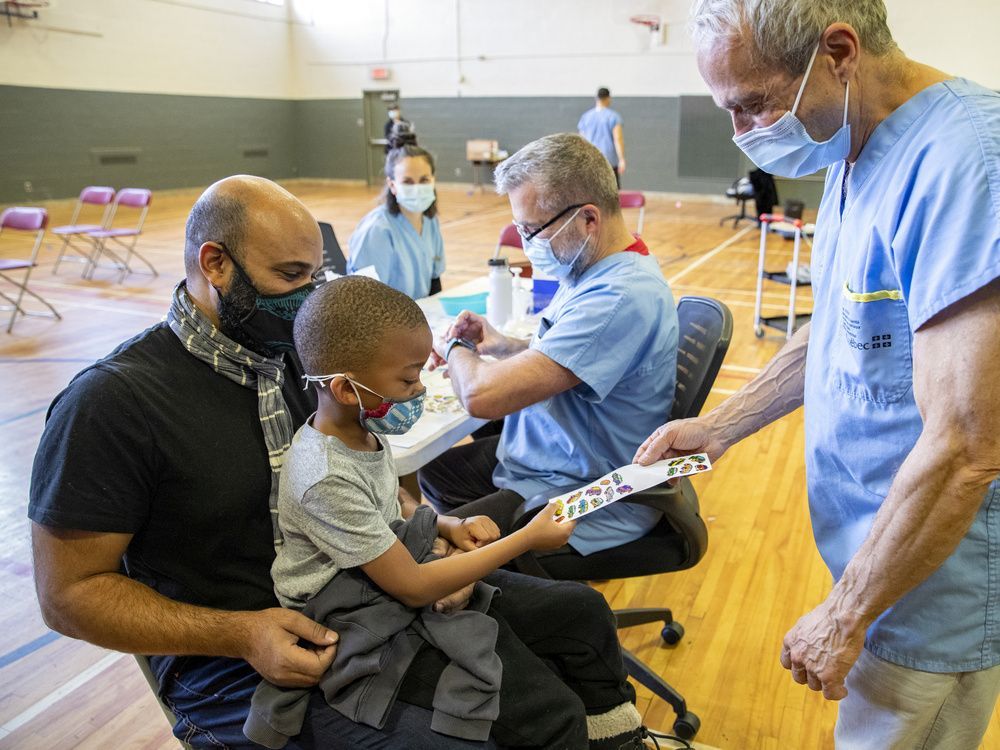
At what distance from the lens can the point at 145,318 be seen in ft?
21.4

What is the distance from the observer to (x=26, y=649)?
8.11 ft

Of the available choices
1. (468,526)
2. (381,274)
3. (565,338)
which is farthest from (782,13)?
(381,274)

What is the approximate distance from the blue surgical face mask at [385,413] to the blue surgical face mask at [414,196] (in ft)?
8.07

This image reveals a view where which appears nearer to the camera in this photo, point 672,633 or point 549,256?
point 549,256

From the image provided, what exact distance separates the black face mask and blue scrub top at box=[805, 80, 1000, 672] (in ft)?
3.20

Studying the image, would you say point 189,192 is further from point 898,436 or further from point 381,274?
point 898,436

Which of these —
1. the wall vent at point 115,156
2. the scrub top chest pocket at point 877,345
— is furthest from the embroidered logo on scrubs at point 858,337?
the wall vent at point 115,156

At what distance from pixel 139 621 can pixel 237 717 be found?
24cm

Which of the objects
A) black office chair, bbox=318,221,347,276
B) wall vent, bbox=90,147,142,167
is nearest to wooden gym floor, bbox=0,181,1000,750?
black office chair, bbox=318,221,347,276

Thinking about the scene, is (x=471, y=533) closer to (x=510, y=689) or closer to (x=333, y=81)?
(x=510, y=689)

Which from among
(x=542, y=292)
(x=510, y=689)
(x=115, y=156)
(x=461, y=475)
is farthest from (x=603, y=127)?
(x=510, y=689)

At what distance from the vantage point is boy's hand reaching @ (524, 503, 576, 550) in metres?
1.46

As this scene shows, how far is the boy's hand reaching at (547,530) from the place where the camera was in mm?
1461

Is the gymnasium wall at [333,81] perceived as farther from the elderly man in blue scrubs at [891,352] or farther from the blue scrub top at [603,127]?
the elderly man in blue scrubs at [891,352]
